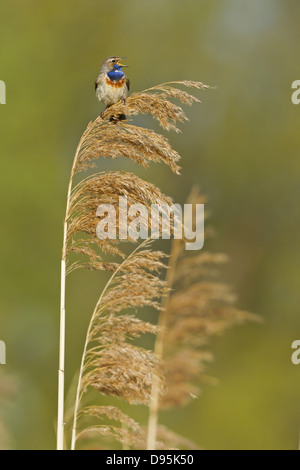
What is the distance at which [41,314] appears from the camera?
13.9m

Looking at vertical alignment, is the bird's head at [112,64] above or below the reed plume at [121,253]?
above

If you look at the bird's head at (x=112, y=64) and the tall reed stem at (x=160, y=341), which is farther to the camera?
the bird's head at (x=112, y=64)

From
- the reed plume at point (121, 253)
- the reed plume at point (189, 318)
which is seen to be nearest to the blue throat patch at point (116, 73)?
the reed plume at point (189, 318)

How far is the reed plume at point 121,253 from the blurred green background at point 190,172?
886 cm

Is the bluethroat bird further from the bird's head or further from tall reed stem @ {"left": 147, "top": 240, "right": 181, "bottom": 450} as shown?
tall reed stem @ {"left": 147, "top": 240, "right": 181, "bottom": 450}

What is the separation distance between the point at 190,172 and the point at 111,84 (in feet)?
29.2

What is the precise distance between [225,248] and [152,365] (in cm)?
1179

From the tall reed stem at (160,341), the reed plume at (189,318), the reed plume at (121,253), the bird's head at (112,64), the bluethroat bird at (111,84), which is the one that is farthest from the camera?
the bird's head at (112,64)

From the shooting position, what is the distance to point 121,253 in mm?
3592

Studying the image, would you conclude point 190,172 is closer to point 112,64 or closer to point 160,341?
point 112,64

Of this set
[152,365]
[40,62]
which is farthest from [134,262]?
[40,62]

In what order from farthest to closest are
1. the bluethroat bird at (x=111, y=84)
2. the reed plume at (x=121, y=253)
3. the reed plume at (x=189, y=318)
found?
1. the bluethroat bird at (x=111, y=84)
2. the reed plume at (x=189, y=318)
3. the reed plume at (x=121, y=253)

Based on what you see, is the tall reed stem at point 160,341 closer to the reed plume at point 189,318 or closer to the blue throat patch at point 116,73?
the reed plume at point 189,318

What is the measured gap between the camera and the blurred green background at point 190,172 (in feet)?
43.9
